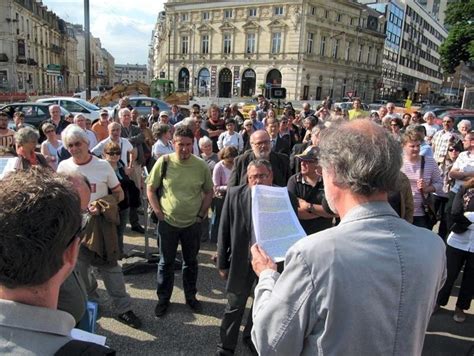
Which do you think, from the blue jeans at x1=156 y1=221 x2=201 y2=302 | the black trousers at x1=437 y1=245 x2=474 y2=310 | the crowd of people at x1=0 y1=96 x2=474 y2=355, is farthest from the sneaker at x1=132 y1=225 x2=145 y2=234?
the black trousers at x1=437 y1=245 x2=474 y2=310

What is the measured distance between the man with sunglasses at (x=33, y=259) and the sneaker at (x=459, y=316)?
409 cm

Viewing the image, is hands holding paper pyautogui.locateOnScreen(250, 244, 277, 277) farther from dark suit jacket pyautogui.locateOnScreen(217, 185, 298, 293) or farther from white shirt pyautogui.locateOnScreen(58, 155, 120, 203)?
white shirt pyautogui.locateOnScreen(58, 155, 120, 203)

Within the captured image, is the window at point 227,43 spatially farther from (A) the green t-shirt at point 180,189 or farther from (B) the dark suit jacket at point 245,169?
(A) the green t-shirt at point 180,189

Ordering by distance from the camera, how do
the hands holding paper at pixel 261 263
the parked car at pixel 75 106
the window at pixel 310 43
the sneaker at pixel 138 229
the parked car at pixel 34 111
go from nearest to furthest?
1. the hands holding paper at pixel 261 263
2. the sneaker at pixel 138 229
3. the parked car at pixel 34 111
4. the parked car at pixel 75 106
5. the window at pixel 310 43

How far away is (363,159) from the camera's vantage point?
4.47ft

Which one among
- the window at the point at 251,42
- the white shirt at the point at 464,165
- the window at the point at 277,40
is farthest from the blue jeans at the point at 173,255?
the window at the point at 251,42

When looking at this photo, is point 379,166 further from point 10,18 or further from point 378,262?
point 10,18

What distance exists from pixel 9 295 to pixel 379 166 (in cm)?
124

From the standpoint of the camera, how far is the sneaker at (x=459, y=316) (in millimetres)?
3959

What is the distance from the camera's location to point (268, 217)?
2.60 meters

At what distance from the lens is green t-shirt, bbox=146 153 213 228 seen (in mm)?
3801

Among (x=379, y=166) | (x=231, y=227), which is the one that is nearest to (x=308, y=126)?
(x=231, y=227)

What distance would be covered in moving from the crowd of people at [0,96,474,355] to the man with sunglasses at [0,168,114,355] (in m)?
0.02

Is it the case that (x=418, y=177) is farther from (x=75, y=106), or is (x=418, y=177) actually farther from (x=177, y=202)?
(x=75, y=106)
